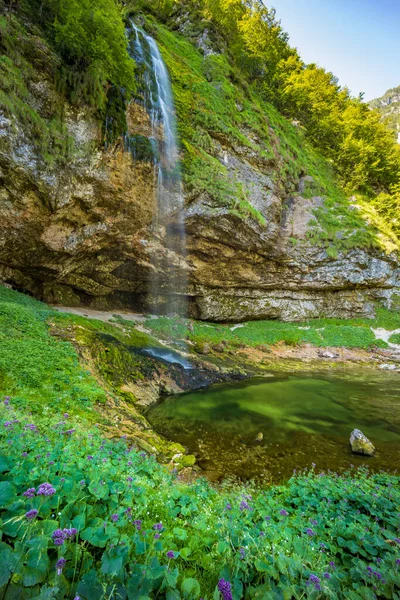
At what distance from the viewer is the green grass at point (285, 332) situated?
16641mm

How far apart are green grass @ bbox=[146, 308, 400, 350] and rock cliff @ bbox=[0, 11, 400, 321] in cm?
127

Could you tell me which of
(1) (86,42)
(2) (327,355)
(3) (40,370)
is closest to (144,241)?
(1) (86,42)

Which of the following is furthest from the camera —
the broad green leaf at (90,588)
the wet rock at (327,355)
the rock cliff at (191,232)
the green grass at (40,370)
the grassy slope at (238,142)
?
the wet rock at (327,355)

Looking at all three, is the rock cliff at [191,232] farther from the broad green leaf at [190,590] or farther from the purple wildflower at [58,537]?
the broad green leaf at [190,590]

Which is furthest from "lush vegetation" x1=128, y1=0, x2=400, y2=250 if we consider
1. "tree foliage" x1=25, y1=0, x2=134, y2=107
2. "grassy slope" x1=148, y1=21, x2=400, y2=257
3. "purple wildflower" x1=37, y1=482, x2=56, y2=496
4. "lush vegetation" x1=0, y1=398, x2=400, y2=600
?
"purple wildflower" x1=37, y1=482, x2=56, y2=496

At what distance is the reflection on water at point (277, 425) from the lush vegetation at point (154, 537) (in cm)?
→ 226

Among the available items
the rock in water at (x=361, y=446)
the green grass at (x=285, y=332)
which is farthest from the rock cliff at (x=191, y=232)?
the rock in water at (x=361, y=446)

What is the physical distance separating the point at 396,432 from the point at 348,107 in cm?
3278

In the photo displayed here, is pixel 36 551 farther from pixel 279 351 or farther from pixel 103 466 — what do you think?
pixel 279 351

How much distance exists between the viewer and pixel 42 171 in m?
9.71

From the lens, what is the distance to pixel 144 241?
50.3 ft

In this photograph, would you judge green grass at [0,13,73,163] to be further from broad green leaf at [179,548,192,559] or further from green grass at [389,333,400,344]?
green grass at [389,333,400,344]

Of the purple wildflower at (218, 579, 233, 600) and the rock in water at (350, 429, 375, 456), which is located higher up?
the purple wildflower at (218, 579, 233, 600)

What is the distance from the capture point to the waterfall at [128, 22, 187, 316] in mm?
12719
